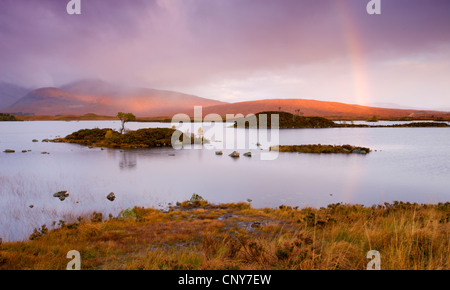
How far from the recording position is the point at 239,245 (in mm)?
6871

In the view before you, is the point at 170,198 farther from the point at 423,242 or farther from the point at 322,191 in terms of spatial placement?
the point at 423,242

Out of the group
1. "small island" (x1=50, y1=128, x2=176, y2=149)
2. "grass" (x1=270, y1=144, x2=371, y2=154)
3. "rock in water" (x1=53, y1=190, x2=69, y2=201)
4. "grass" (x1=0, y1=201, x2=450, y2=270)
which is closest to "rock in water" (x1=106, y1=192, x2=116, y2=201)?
"rock in water" (x1=53, y1=190, x2=69, y2=201)

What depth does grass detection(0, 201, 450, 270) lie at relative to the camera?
18.5 ft

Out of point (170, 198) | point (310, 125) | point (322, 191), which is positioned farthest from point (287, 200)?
point (310, 125)

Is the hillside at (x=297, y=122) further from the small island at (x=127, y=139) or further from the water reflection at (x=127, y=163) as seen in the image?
the water reflection at (x=127, y=163)

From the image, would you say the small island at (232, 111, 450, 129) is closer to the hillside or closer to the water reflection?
the hillside

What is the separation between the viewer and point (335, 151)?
4394 centimetres

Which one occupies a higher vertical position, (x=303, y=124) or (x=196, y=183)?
(x=303, y=124)

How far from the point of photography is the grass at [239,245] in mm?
5625

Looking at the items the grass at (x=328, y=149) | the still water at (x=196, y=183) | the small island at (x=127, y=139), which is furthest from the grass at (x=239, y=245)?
the small island at (x=127, y=139)

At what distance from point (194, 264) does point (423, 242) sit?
6624 mm

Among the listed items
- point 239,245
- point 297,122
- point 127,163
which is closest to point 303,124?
point 297,122

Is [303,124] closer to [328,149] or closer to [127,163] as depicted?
[328,149]
